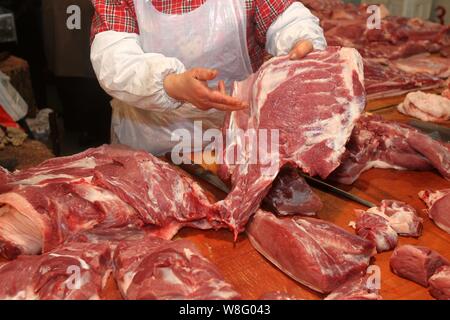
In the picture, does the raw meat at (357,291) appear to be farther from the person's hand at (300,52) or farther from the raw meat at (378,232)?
the person's hand at (300,52)

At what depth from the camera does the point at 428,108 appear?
3.81 m

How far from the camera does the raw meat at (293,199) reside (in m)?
2.54

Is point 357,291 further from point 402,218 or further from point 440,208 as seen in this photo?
point 440,208

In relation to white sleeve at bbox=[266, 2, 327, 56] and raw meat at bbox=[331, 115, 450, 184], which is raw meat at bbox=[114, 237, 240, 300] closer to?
raw meat at bbox=[331, 115, 450, 184]

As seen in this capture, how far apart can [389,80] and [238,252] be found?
285 centimetres

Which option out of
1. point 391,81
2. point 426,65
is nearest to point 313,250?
point 391,81

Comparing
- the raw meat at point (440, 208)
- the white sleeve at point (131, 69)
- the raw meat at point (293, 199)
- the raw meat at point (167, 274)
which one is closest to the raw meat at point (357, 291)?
the raw meat at point (167, 274)

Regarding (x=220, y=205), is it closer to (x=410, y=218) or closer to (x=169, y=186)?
(x=169, y=186)

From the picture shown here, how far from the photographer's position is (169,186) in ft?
8.16

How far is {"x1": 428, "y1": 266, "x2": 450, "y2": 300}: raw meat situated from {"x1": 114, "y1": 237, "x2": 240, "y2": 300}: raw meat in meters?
0.79

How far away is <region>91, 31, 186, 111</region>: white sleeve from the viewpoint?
2605mm

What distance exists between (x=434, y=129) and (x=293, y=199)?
4.87ft

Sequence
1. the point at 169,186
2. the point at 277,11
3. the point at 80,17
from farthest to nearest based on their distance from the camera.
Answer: the point at 80,17
the point at 277,11
the point at 169,186
